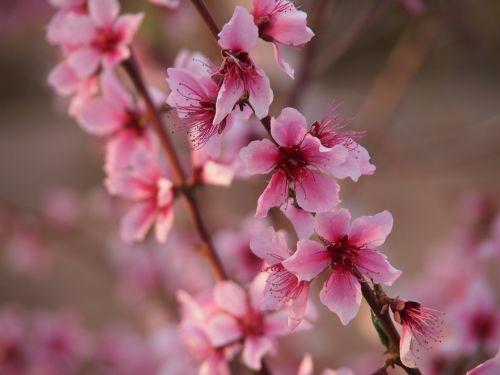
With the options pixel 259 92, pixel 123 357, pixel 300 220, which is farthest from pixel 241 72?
pixel 123 357

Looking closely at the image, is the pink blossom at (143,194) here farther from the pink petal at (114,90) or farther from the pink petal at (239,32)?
the pink petal at (239,32)

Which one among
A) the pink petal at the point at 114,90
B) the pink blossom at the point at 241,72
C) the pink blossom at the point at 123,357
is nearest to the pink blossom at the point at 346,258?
the pink blossom at the point at 241,72

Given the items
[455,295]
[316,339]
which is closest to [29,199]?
[316,339]

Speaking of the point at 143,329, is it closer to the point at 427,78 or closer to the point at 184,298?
the point at 184,298

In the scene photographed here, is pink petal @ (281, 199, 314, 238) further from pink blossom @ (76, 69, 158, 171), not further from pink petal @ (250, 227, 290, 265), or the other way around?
pink blossom @ (76, 69, 158, 171)

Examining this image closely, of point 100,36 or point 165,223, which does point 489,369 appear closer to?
point 165,223
